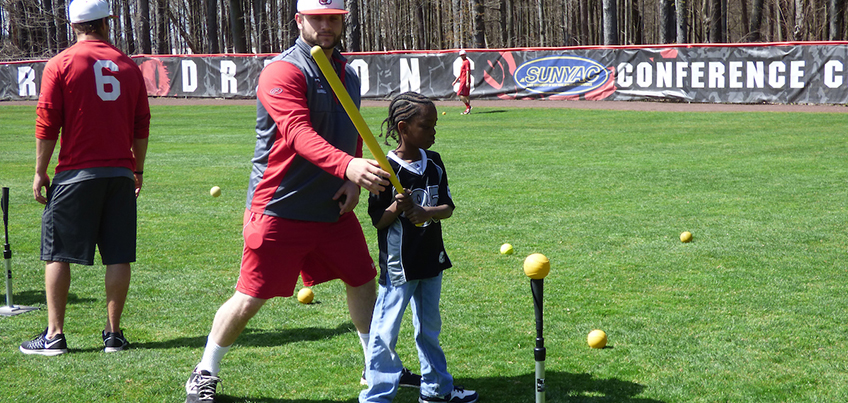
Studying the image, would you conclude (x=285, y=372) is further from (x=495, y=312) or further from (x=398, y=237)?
(x=495, y=312)

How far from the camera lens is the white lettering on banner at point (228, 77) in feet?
105

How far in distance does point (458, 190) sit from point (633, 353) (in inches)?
251

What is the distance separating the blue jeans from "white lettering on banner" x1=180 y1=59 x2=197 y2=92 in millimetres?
31263

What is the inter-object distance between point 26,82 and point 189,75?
295 inches

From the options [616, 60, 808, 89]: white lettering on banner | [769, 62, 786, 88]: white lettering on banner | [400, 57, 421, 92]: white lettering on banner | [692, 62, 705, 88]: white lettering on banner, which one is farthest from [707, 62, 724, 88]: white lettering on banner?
[400, 57, 421, 92]: white lettering on banner

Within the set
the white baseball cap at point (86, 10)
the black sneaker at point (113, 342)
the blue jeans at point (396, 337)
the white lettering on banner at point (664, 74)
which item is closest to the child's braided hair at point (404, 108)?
the blue jeans at point (396, 337)

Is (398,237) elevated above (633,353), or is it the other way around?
(398,237)

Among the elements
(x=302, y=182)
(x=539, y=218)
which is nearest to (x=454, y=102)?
(x=539, y=218)

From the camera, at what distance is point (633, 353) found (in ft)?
15.3

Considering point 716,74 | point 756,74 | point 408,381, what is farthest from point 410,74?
point 408,381

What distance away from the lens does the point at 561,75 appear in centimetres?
2695

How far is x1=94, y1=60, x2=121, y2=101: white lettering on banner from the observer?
4551 mm

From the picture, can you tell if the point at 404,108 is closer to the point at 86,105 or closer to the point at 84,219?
the point at 86,105

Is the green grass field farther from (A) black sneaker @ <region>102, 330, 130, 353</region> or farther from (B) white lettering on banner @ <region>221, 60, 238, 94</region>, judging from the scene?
(B) white lettering on banner @ <region>221, 60, 238, 94</region>
